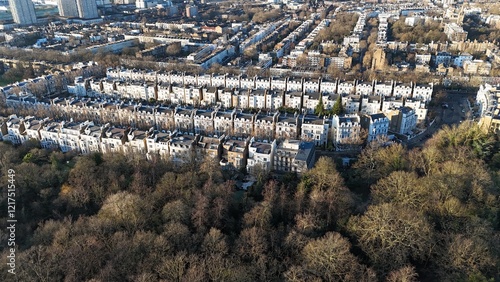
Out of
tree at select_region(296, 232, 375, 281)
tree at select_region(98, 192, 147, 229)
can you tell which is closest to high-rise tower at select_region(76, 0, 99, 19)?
tree at select_region(98, 192, 147, 229)

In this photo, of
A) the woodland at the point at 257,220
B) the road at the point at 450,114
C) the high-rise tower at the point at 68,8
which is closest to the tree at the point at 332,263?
the woodland at the point at 257,220

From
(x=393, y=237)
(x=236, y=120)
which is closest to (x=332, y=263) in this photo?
(x=393, y=237)

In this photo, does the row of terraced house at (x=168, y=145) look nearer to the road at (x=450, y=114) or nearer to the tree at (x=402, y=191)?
the tree at (x=402, y=191)

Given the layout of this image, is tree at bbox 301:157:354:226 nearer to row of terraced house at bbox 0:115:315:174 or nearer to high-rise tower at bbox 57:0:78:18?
row of terraced house at bbox 0:115:315:174

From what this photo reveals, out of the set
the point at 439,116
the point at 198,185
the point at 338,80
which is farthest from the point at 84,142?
the point at 439,116

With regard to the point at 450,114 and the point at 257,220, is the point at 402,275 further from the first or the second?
the point at 450,114

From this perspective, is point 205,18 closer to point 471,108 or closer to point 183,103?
point 183,103

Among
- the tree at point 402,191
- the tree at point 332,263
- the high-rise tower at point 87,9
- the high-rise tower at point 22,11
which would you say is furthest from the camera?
the high-rise tower at point 87,9
